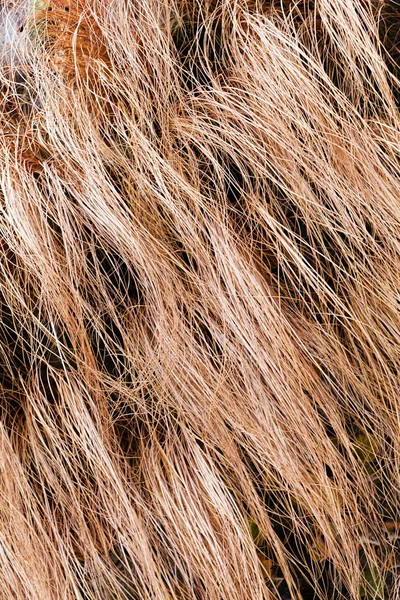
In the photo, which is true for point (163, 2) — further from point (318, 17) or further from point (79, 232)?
point (79, 232)

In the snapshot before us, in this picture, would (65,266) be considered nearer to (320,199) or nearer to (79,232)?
(79,232)

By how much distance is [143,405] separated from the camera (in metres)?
0.99

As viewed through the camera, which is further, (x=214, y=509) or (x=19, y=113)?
(x=19, y=113)

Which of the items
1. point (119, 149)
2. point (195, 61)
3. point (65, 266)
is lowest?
point (65, 266)

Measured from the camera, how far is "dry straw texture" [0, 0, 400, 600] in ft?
3.17

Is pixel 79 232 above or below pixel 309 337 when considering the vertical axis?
above

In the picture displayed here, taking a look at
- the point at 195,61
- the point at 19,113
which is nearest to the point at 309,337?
the point at 195,61

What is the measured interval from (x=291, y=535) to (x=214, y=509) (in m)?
0.17

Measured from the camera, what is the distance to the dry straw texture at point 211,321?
38.0 inches

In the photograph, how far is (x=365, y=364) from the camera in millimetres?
986

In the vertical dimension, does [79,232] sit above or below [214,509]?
above

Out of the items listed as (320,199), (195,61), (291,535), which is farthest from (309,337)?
(195,61)

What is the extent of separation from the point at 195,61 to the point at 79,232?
14.8 inches

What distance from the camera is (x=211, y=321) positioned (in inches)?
38.7
